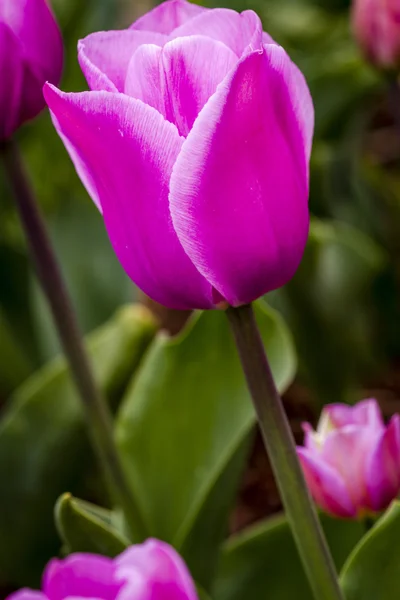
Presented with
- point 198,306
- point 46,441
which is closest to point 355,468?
point 198,306

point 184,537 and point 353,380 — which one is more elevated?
point 184,537

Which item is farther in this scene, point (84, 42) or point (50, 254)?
point (50, 254)

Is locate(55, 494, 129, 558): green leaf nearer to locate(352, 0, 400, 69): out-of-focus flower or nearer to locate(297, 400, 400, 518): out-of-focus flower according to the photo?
locate(297, 400, 400, 518): out-of-focus flower

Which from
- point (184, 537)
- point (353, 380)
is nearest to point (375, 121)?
point (353, 380)

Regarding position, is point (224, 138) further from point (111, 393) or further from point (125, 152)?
point (111, 393)

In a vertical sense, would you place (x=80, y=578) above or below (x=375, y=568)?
above

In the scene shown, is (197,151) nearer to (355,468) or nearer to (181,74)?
(181,74)

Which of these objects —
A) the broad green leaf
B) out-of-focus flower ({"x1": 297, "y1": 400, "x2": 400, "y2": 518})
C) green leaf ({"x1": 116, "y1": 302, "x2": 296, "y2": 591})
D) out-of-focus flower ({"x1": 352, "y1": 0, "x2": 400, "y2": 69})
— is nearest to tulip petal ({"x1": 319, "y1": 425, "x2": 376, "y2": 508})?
out-of-focus flower ({"x1": 297, "y1": 400, "x2": 400, "y2": 518})
